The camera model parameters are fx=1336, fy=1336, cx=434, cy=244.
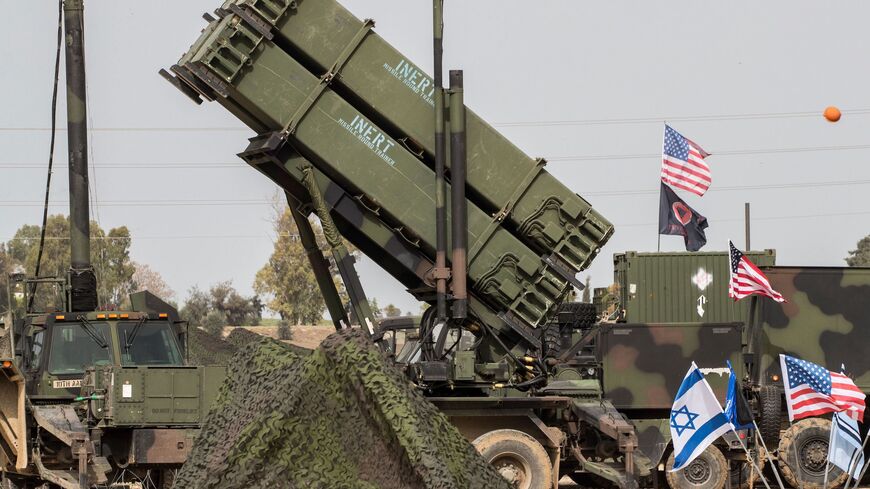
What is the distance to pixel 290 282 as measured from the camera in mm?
56594

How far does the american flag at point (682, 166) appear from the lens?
21219mm

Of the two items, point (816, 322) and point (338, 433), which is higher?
point (816, 322)

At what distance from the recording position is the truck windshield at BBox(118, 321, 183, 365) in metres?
14.8

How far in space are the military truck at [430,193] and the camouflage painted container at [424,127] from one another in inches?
0.5

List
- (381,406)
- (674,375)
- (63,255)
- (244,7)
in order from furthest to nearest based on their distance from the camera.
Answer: (63,255) < (674,375) < (244,7) < (381,406)

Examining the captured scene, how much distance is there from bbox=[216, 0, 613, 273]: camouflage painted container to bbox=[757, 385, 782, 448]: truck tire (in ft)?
16.1

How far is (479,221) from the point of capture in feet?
41.8

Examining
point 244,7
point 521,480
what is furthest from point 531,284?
point 244,7

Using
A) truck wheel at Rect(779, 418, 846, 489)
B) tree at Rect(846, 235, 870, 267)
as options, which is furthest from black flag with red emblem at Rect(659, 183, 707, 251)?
tree at Rect(846, 235, 870, 267)

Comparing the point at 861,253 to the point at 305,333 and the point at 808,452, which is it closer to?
the point at 305,333

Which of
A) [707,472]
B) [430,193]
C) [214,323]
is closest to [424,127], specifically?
[430,193]

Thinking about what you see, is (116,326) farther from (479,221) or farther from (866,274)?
(866,274)

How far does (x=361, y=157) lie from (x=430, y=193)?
2.42 feet

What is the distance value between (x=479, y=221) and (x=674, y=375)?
15.2ft
